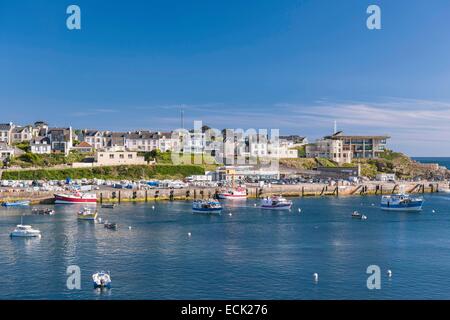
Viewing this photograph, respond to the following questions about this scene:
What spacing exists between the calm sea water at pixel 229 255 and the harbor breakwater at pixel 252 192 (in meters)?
8.34

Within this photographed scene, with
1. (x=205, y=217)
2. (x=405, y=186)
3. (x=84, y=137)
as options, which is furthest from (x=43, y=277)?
(x=84, y=137)

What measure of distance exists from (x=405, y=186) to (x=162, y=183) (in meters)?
40.5

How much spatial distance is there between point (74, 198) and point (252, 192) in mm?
25462

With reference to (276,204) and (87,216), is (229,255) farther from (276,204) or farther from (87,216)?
(276,204)

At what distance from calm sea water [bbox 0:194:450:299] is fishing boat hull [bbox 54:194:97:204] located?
7.30m

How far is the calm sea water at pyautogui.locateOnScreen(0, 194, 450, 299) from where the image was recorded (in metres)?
22.9

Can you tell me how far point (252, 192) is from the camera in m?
72.3

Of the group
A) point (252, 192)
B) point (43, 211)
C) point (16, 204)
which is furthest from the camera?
point (252, 192)

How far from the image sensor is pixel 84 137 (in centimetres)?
9875

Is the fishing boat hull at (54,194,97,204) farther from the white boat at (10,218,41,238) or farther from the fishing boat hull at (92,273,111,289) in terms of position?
the fishing boat hull at (92,273,111,289)

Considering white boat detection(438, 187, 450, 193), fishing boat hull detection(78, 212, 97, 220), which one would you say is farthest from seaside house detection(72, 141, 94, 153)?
white boat detection(438, 187, 450, 193)

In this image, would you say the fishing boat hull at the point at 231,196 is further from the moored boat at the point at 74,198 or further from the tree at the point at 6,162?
the tree at the point at 6,162

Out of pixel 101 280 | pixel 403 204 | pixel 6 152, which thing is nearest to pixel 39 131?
pixel 6 152
